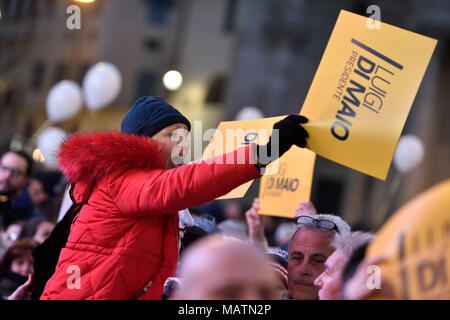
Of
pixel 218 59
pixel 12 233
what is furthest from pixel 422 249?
pixel 218 59

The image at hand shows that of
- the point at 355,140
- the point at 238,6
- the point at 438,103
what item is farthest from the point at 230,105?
the point at 355,140

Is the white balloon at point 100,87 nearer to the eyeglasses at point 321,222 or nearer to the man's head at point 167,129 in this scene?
the eyeglasses at point 321,222

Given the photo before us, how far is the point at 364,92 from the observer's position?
10.3ft

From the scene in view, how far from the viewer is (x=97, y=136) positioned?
2.90 metres

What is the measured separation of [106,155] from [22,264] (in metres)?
2.31

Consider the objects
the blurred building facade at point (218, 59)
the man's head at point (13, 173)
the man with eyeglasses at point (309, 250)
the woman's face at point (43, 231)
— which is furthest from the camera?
the blurred building facade at point (218, 59)

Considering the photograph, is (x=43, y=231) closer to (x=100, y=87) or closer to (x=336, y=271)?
(x=336, y=271)

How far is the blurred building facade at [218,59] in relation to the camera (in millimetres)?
21938

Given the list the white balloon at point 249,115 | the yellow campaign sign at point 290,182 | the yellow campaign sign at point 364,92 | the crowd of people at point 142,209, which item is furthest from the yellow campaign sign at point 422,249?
the white balloon at point 249,115

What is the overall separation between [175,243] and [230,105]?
20933 mm
